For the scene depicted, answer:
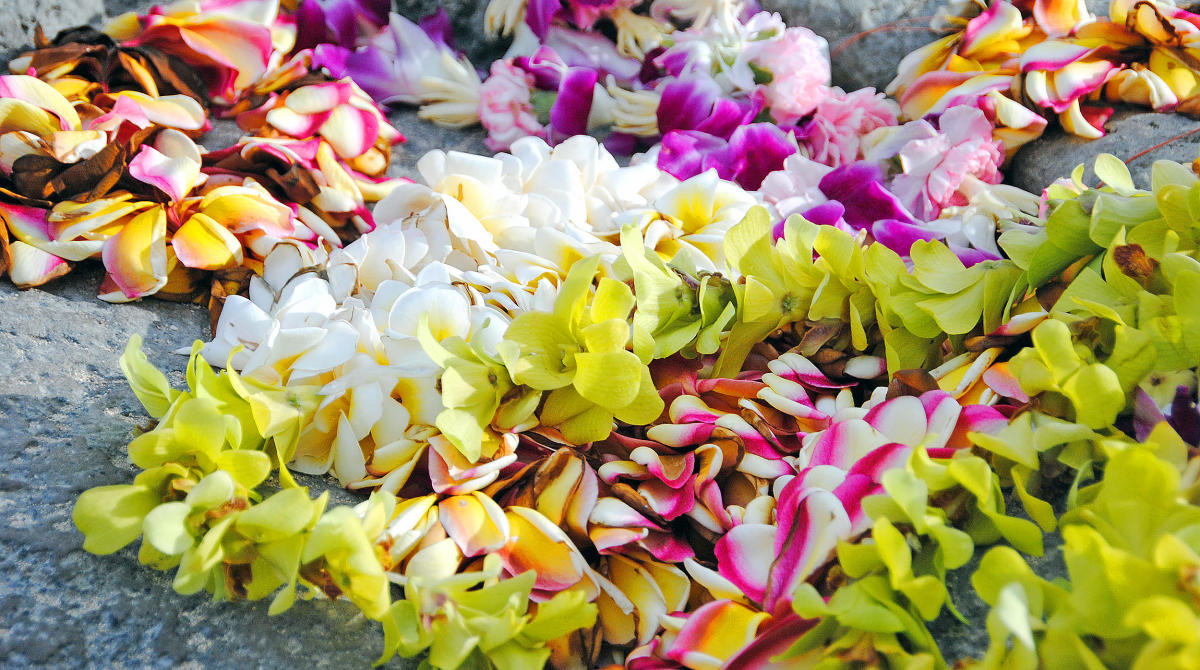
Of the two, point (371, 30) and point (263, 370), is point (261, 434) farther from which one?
point (371, 30)

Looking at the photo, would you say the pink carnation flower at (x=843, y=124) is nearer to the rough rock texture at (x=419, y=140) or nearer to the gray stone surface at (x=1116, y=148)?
the gray stone surface at (x=1116, y=148)

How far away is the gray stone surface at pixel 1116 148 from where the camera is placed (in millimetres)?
714

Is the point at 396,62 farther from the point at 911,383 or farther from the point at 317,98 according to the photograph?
the point at 911,383

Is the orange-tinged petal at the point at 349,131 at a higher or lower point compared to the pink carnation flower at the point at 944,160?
lower

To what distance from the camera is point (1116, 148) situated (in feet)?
2.46

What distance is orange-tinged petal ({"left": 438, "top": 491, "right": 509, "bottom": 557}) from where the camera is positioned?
430 mm

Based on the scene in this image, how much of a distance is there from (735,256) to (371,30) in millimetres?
633

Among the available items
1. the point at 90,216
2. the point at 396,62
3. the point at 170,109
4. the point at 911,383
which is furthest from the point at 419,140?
the point at 911,383

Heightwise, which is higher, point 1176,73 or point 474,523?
point 1176,73

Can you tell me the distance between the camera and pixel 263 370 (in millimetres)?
494

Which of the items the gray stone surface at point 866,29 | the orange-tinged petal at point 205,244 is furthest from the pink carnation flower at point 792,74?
the orange-tinged petal at point 205,244

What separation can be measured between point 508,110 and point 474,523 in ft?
1.82

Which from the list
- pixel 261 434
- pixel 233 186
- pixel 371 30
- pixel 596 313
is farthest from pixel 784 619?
pixel 371 30

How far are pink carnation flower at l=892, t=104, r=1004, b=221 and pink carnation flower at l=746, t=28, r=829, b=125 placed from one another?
0.34 feet
